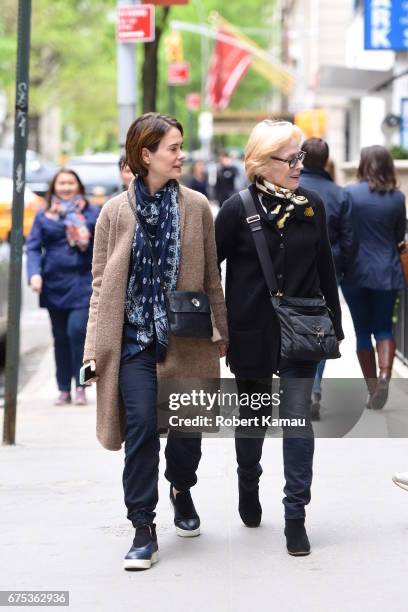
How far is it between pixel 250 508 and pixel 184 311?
1.09 meters

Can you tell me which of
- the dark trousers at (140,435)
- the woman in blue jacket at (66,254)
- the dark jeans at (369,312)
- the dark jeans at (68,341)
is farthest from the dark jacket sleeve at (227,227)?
the dark jeans at (68,341)

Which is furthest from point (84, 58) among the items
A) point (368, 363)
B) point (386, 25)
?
point (368, 363)

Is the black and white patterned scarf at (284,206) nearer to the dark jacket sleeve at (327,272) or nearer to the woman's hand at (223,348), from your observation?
the dark jacket sleeve at (327,272)

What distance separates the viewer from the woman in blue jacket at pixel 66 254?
10227 mm

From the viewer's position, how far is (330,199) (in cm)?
909

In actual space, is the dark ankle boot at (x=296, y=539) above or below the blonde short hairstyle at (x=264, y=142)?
below

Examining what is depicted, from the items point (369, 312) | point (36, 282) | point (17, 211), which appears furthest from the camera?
point (36, 282)

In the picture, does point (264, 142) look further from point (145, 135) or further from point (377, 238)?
point (377, 238)

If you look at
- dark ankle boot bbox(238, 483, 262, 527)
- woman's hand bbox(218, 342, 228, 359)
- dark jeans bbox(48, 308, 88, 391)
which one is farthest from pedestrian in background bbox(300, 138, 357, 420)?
woman's hand bbox(218, 342, 228, 359)

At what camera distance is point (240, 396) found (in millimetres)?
5902

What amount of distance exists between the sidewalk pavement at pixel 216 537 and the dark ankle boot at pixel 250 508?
1.9 inches

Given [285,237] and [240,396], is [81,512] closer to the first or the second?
[240,396]

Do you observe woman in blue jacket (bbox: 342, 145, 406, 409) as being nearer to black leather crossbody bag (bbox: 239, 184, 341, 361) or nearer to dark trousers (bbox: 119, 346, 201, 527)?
black leather crossbody bag (bbox: 239, 184, 341, 361)

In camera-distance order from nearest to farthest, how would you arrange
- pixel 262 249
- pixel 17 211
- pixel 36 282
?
pixel 262 249 < pixel 17 211 < pixel 36 282
